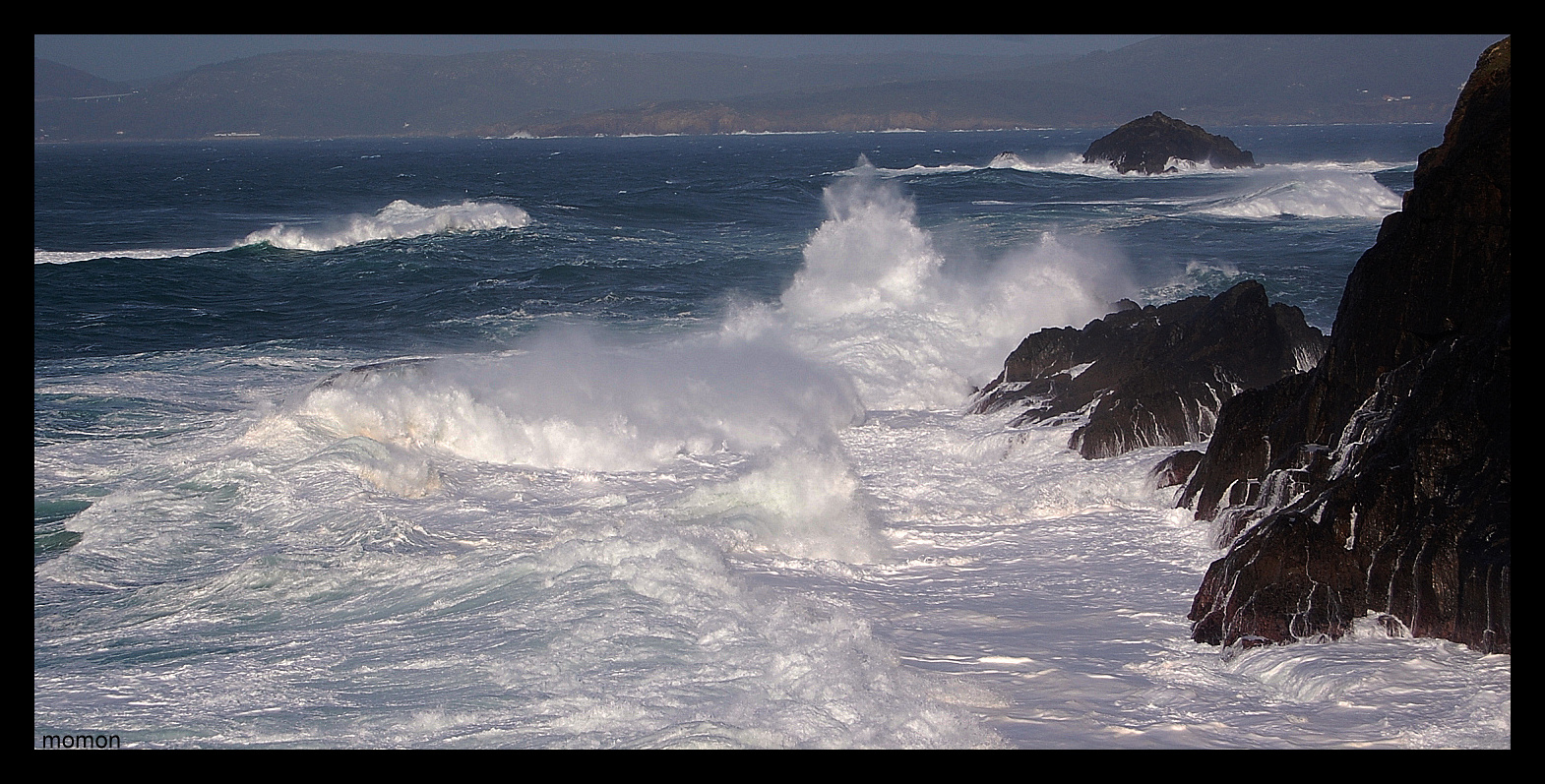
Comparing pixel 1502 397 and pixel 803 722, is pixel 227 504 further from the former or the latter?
pixel 1502 397

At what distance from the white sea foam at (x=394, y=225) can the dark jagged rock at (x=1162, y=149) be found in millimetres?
35877

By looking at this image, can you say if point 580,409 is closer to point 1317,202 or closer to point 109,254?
point 109,254

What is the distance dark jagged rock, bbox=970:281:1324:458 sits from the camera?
10.7 metres

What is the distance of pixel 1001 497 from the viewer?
976 centimetres

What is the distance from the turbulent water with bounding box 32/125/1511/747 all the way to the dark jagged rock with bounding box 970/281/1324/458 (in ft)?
1.48

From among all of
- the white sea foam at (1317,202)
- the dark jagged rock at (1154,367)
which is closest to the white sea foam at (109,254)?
the dark jagged rock at (1154,367)

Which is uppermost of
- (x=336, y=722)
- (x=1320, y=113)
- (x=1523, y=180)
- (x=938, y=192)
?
(x=1320, y=113)

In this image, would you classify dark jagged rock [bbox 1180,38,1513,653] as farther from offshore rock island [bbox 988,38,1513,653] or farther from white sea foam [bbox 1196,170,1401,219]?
white sea foam [bbox 1196,170,1401,219]

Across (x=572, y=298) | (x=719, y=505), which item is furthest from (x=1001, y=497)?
(x=572, y=298)

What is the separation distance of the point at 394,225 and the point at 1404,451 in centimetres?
3040

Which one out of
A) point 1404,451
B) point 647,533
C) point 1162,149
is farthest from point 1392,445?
point 1162,149

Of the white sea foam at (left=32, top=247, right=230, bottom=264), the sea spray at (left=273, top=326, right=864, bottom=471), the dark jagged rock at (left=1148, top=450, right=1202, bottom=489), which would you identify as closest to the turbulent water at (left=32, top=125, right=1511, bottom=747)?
the sea spray at (left=273, top=326, right=864, bottom=471)

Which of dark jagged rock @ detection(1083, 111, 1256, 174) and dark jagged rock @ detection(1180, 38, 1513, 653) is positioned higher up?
dark jagged rock @ detection(1083, 111, 1256, 174)

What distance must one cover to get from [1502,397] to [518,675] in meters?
5.15
